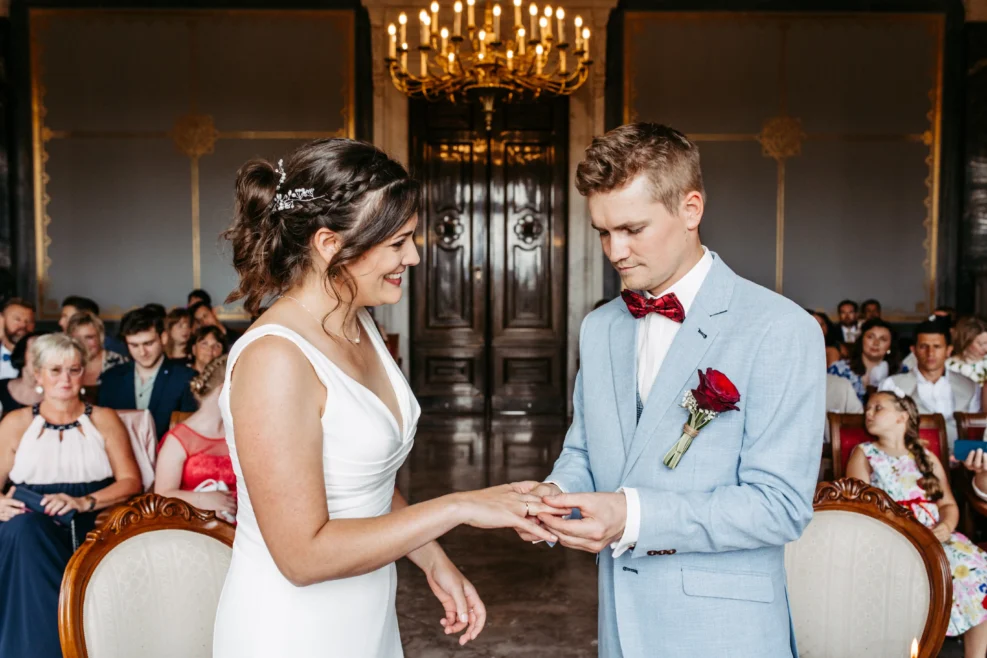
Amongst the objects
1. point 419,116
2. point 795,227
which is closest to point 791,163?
point 795,227

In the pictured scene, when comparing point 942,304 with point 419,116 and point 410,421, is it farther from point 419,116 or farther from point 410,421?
point 410,421

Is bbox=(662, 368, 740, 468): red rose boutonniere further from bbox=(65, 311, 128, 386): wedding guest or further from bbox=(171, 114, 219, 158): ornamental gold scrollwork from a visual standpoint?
bbox=(171, 114, 219, 158): ornamental gold scrollwork

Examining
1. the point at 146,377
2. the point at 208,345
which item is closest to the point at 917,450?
the point at 208,345

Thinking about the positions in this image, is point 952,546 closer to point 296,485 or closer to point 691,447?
point 691,447

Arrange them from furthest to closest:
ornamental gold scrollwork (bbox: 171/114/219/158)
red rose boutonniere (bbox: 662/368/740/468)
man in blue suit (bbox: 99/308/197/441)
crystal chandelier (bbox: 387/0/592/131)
Result: ornamental gold scrollwork (bbox: 171/114/219/158) < crystal chandelier (bbox: 387/0/592/131) < man in blue suit (bbox: 99/308/197/441) < red rose boutonniere (bbox: 662/368/740/468)

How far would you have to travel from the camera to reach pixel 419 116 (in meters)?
9.84

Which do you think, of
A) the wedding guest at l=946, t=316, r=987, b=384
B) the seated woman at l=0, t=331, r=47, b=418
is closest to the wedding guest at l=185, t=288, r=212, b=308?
the seated woman at l=0, t=331, r=47, b=418

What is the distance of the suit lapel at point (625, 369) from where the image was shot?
6.25 feet

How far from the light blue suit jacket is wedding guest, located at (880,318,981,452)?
14.2 ft

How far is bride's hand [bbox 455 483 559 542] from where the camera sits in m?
1.69

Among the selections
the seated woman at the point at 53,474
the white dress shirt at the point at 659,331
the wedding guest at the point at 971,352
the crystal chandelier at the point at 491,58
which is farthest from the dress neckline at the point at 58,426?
the wedding guest at the point at 971,352

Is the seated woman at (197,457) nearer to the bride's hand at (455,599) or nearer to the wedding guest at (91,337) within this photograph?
the bride's hand at (455,599)

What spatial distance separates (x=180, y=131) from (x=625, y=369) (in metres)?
9.05

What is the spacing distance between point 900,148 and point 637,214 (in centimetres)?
953
